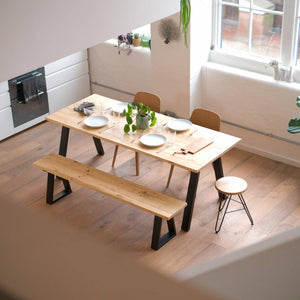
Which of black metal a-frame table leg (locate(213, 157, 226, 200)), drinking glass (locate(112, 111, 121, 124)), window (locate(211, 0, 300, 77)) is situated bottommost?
black metal a-frame table leg (locate(213, 157, 226, 200))

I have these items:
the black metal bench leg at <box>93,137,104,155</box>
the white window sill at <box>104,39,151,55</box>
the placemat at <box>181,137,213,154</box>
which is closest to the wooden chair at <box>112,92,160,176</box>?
the black metal bench leg at <box>93,137,104,155</box>

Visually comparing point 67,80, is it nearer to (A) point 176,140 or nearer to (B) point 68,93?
(B) point 68,93

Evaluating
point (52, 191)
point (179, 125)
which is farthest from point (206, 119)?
point (52, 191)

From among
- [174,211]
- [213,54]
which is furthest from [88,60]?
[174,211]

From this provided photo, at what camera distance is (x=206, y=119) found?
518cm

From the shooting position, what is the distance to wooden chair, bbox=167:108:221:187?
5.08m

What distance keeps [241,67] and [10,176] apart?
2.88m

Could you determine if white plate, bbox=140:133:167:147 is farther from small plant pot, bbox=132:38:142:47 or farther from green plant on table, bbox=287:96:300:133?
small plant pot, bbox=132:38:142:47

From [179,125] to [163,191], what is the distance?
2.39ft

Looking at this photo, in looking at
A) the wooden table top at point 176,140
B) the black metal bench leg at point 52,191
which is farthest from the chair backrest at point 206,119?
the black metal bench leg at point 52,191

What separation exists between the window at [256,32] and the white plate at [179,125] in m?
1.29

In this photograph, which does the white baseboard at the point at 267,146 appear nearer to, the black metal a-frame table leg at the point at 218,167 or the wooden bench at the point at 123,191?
the black metal a-frame table leg at the point at 218,167

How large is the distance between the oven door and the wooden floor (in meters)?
0.28

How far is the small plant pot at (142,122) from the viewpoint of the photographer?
4828mm
